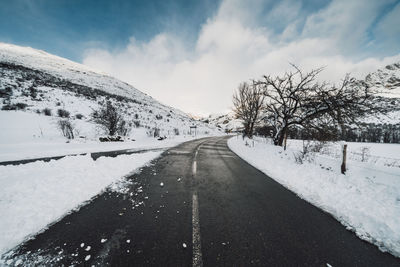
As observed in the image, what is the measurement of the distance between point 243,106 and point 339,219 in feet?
72.3

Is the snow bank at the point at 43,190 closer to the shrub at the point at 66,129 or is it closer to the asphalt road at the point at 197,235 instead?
the asphalt road at the point at 197,235

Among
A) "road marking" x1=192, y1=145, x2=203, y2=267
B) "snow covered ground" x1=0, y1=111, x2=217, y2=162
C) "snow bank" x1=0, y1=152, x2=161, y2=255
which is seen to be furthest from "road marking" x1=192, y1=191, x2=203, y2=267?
"snow covered ground" x1=0, y1=111, x2=217, y2=162

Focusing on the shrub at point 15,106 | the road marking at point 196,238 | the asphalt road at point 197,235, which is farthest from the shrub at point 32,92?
the road marking at point 196,238

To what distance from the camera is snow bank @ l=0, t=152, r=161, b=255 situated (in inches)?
106

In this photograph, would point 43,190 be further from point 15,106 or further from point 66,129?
point 15,106

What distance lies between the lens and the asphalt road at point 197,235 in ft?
6.89

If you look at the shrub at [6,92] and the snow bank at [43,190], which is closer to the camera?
the snow bank at [43,190]

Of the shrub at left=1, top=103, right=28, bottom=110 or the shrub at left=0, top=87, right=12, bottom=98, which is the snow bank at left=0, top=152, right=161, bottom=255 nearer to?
the shrub at left=1, top=103, right=28, bottom=110

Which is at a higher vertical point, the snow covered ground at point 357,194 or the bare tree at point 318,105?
the bare tree at point 318,105

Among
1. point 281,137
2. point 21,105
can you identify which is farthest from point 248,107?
point 21,105

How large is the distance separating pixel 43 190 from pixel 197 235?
4271 mm

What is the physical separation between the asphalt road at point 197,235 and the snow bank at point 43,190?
35 centimetres

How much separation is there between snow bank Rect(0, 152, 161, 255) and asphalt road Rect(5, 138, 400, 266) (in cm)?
35

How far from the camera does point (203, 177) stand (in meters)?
5.84
